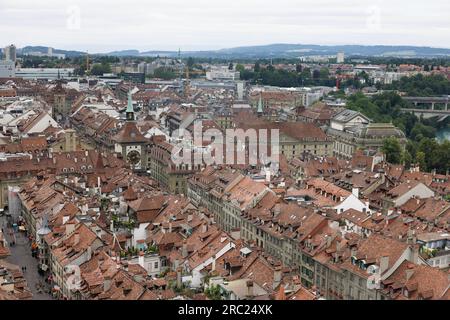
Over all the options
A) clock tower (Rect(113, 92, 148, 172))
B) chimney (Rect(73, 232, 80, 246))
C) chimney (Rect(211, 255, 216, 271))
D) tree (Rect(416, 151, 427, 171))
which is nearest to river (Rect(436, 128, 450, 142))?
tree (Rect(416, 151, 427, 171))

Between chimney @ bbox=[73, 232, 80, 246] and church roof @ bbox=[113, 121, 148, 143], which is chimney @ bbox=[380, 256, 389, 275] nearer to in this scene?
chimney @ bbox=[73, 232, 80, 246]

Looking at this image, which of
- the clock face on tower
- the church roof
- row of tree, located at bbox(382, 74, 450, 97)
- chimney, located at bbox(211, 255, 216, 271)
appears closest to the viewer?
chimney, located at bbox(211, 255, 216, 271)

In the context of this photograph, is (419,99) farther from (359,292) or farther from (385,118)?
(359,292)

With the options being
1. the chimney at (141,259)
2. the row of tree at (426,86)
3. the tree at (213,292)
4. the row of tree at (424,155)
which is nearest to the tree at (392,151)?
the row of tree at (424,155)

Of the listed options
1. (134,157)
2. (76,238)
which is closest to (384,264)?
(76,238)

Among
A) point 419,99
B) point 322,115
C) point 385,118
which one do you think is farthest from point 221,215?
point 419,99

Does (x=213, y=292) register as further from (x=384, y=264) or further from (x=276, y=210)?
(x=276, y=210)
